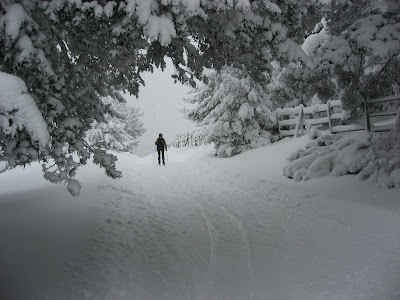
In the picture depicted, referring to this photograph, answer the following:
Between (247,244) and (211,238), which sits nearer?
(247,244)

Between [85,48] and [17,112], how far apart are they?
2.16m

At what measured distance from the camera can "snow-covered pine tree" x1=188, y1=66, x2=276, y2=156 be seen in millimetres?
15008

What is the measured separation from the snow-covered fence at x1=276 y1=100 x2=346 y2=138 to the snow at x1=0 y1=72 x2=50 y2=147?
12396mm

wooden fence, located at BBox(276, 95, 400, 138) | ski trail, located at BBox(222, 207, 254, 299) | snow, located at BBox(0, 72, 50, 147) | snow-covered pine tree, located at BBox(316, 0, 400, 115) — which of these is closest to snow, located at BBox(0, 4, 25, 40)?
snow, located at BBox(0, 72, 50, 147)

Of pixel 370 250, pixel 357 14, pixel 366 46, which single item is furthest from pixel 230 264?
pixel 357 14

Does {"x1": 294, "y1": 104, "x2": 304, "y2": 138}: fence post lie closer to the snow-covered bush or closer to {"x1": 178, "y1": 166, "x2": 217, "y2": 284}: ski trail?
the snow-covered bush

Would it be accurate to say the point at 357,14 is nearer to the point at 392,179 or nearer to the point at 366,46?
the point at 366,46

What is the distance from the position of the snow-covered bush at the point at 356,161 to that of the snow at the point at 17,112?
6.53 metres

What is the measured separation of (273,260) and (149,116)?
369 feet

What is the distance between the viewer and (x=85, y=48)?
4926mm

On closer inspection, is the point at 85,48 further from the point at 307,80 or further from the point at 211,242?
the point at 307,80

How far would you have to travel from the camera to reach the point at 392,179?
244 inches

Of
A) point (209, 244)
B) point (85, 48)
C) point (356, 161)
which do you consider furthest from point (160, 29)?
point (356, 161)

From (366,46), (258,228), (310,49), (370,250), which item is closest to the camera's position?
(370,250)
